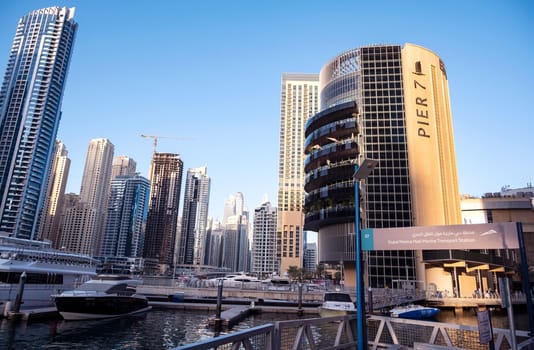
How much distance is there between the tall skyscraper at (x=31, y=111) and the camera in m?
144

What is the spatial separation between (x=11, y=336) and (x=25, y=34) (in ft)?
638

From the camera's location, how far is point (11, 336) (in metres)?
23.4

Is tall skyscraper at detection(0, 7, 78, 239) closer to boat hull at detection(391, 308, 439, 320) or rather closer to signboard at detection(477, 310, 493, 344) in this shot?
boat hull at detection(391, 308, 439, 320)

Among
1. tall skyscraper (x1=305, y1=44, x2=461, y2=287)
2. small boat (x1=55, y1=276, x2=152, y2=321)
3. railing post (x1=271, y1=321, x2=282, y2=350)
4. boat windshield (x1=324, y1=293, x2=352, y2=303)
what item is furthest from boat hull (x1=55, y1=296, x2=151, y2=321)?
tall skyscraper (x1=305, y1=44, x2=461, y2=287)

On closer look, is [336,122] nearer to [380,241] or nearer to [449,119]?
[449,119]

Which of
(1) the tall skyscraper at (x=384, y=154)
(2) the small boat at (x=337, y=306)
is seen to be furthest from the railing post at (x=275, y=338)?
(1) the tall skyscraper at (x=384, y=154)

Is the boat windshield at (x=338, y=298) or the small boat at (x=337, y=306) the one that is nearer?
the small boat at (x=337, y=306)

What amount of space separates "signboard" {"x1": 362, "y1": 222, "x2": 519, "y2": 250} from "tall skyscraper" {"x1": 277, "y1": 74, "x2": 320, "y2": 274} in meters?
141

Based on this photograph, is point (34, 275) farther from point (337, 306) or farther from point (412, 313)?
point (412, 313)

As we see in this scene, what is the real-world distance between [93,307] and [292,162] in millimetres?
128949

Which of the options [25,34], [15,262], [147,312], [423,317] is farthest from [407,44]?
[25,34]

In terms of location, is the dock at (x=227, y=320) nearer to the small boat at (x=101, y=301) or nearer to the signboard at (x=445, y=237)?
the small boat at (x=101, y=301)

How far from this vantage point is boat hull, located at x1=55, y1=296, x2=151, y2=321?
30297 millimetres

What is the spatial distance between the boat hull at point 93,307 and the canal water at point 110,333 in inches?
36.5
